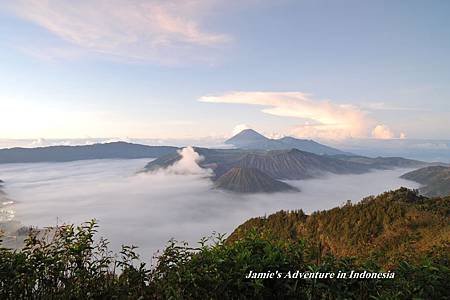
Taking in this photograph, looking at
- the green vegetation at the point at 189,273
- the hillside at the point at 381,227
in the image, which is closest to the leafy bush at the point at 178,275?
the green vegetation at the point at 189,273

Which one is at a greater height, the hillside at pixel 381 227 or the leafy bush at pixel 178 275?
the leafy bush at pixel 178 275

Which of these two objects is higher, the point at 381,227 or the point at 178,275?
the point at 178,275

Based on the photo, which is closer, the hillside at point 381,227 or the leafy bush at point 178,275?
the leafy bush at point 178,275

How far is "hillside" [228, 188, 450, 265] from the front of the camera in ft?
70.3

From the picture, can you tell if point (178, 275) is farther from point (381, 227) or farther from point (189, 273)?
point (381, 227)

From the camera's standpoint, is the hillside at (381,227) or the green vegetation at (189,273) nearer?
the green vegetation at (189,273)

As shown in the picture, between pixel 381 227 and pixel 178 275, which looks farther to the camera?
pixel 381 227

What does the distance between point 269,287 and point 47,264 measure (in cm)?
366

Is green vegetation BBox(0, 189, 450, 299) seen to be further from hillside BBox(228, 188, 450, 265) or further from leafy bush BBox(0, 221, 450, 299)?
hillside BBox(228, 188, 450, 265)

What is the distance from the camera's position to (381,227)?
3284 centimetres

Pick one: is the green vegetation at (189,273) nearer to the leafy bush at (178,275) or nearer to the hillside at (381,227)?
the leafy bush at (178,275)

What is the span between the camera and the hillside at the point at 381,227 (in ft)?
70.3

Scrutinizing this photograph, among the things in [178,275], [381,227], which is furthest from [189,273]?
[381,227]

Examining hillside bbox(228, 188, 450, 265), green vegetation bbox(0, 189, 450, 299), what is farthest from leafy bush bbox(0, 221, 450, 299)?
hillside bbox(228, 188, 450, 265)
